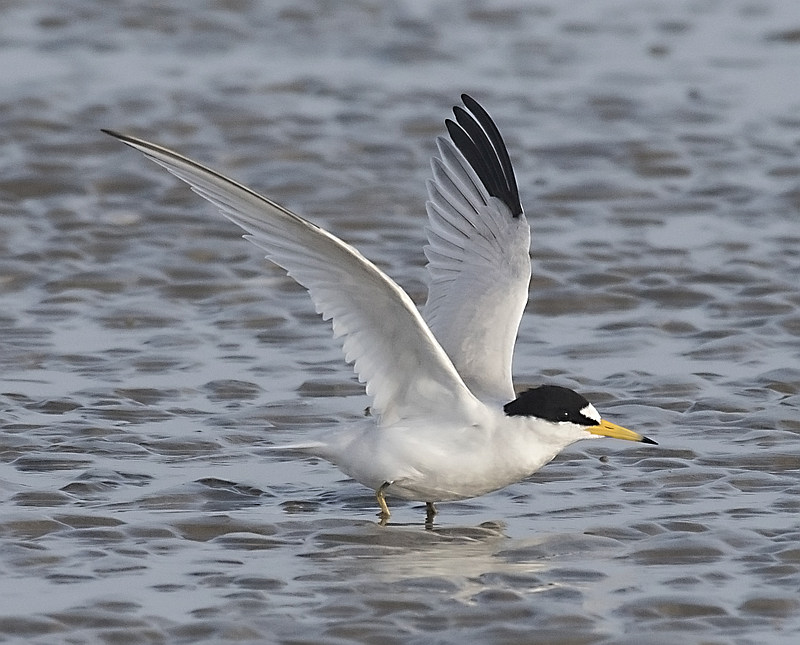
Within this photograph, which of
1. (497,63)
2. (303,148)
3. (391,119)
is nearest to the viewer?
(303,148)

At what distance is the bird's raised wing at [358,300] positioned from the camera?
6719 millimetres

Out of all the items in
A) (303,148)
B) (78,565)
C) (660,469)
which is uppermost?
(303,148)

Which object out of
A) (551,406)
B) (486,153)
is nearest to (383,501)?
(551,406)

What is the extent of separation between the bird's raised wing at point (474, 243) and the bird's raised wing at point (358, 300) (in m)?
0.77

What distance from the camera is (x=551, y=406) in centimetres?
737

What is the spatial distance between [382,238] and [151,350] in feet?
8.54

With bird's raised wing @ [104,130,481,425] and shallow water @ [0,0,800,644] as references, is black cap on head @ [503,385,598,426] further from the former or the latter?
shallow water @ [0,0,800,644]

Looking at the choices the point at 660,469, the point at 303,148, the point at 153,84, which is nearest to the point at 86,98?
the point at 153,84

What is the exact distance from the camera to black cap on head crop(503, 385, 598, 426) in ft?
24.1

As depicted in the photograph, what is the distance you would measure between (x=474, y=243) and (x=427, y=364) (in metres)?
1.52

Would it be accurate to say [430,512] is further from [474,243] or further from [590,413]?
[474,243]

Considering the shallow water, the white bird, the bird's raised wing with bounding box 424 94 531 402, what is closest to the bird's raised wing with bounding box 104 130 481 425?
the white bird

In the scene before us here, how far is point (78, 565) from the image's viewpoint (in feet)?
21.8

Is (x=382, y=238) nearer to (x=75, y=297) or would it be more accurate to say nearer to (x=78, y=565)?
(x=75, y=297)
